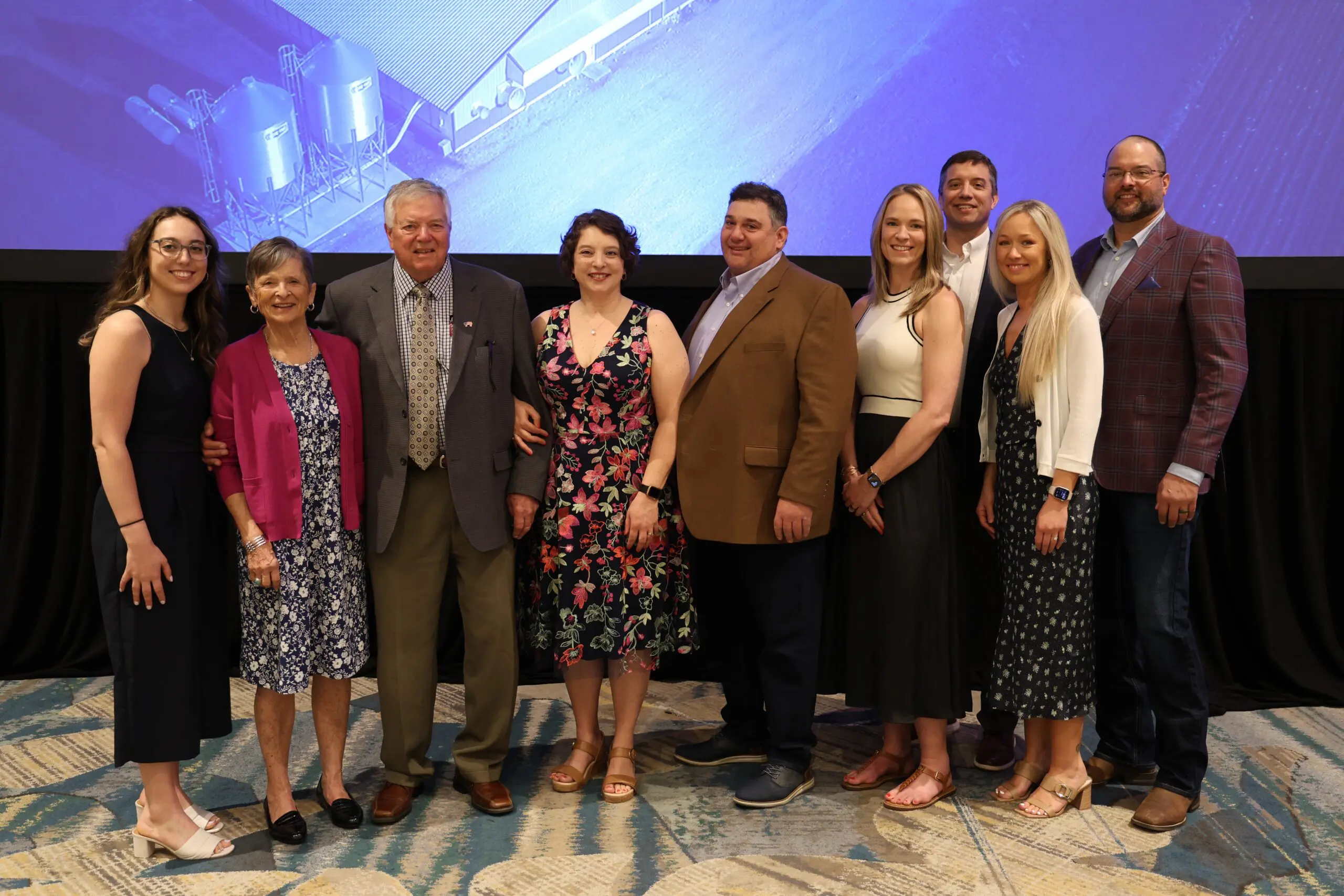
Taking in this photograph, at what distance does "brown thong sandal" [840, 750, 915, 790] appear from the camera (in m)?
2.83

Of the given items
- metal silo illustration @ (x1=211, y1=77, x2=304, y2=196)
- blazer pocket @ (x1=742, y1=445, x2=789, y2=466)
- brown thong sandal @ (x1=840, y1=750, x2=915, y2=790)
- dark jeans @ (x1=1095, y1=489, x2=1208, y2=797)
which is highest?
metal silo illustration @ (x1=211, y1=77, x2=304, y2=196)

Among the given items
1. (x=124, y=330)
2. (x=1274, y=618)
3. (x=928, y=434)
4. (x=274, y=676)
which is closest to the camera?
(x=124, y=330)

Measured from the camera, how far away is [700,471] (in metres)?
2.67

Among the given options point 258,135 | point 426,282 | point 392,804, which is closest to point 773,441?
point 426,282

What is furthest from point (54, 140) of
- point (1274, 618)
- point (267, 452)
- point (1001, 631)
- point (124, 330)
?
point (1274, 618)

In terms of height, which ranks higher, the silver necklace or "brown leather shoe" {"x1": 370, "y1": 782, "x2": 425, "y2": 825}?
the silver necklace

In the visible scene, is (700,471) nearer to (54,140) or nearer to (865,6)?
(865,6)

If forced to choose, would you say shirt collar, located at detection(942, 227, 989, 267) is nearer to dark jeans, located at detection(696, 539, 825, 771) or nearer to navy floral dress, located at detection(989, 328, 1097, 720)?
navy floral dress, located at detection(989, 328, 1097, 720)

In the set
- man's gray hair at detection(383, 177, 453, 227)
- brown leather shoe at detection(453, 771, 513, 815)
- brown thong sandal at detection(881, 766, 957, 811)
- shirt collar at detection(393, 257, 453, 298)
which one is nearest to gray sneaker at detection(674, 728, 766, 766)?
brown thong sandal at detection(881, 766, 957, 811)

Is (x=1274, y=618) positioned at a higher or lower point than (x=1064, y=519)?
lower

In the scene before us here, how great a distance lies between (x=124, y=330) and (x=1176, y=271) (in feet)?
8.55

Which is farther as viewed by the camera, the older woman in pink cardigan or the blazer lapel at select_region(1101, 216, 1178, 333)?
the blazer lapel at select_region(1101, 216, 1178, 333)

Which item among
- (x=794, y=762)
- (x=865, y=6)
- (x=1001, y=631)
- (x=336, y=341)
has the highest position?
(x=865, y=6)

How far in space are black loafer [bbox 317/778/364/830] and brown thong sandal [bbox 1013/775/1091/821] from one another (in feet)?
5.78
